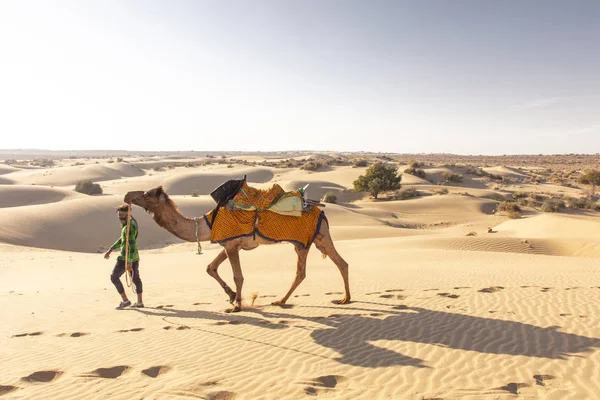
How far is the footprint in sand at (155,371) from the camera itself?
4494mm

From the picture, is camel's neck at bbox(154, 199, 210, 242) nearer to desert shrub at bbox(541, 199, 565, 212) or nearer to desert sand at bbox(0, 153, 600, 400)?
desert sand at bbox(0, 153, 600, 400)

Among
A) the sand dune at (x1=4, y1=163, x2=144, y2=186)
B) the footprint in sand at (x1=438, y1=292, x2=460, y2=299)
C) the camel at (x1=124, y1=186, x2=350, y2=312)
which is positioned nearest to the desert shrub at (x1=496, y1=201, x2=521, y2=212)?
the footprint in sand at (x1=438, y1=292, x2=460, y2=299)

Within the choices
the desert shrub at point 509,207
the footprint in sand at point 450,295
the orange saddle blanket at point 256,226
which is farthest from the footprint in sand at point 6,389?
the desert shrub at point 509,207

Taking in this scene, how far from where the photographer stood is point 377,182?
3594cm

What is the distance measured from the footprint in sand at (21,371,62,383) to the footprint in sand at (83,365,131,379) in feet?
1.26

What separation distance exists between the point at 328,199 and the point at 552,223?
16.5 m

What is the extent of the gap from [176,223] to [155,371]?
2.51 metres

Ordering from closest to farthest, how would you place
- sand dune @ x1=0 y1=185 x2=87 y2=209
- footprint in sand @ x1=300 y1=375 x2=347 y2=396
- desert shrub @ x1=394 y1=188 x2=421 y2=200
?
footprint in sand @ x1=300 y1=375 x2=347 y2=396
sand dune @ x1=0 y1=185 x2=87 y2=209
desert shrub @ x1=394 y1=188 x2=421 y2=200

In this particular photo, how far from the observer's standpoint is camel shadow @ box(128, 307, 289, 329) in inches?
252

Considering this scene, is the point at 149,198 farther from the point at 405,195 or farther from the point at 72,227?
the point at 405,195

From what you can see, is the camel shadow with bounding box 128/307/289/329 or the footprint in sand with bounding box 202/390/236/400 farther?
the camel shadow with bounding box 128/307/289/329

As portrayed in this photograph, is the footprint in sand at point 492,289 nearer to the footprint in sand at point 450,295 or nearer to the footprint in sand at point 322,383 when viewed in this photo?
the footprint in sand at point 450,295

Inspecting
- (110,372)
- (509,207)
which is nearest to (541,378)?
(110,372)

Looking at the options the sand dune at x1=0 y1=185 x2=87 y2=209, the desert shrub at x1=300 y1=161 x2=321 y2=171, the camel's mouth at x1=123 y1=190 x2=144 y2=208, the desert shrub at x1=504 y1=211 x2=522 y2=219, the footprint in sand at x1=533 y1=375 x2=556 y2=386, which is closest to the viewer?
the footprint in sand at x1=533 y1=375 x2=556 y2=386
